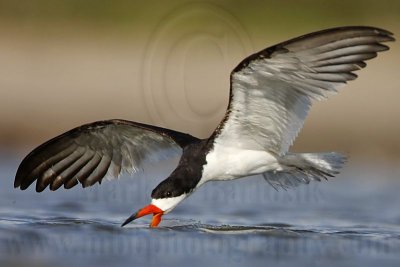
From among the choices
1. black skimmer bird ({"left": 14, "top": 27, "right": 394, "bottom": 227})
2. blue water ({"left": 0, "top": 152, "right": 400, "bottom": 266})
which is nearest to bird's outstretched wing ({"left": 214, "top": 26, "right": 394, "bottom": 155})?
black skimmer bird ({"left": 14, "top": 27, "right": 394, "bottom": 227})

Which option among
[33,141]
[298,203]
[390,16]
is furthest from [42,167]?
[390,16]

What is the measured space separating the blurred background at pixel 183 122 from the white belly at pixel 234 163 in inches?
21.1

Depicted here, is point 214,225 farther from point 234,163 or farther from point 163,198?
point 163,198

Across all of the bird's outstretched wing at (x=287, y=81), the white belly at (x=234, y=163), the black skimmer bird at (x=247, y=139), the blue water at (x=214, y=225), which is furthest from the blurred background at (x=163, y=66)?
the bird's outstretched wing at (x=287, y=81)

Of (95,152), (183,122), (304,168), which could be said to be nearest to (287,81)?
(304,168)

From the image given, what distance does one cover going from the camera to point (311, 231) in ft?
33.6

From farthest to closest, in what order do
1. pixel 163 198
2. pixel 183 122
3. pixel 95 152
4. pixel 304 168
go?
pixel 183 122 < pixel 95 152 < pixel 304 168 < pixel 163 198

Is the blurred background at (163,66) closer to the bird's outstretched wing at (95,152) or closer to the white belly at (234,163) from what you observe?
the bird's outstretched wing at (95,152)

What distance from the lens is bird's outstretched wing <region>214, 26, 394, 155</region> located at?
853cm

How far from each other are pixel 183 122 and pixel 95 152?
5469 millimetres

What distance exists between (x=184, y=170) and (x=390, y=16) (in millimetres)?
10898

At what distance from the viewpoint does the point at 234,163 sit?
956 centimetres

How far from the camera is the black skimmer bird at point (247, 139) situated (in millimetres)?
8602

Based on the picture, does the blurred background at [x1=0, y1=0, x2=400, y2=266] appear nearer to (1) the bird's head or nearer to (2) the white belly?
(1) the bird's head
